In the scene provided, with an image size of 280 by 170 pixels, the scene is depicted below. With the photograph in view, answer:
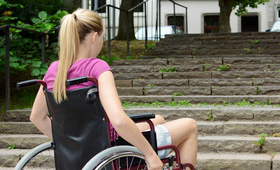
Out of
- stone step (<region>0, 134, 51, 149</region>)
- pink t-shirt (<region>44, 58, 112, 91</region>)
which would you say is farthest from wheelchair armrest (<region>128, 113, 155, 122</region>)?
stone step (<region>0, 134, 51, 149</region>)

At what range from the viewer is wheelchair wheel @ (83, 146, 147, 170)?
239 cm

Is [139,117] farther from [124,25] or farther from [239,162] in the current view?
[124,25]

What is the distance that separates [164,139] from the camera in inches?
114

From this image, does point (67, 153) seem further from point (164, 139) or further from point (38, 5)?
point (38, 5)

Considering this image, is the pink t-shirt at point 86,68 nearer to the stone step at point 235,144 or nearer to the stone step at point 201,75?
the stone step at point 235,144

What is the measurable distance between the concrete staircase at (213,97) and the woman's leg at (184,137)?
1.77m

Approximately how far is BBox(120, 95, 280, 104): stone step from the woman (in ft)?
14.1

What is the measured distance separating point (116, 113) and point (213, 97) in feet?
15.0

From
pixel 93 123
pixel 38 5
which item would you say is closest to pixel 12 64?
pixel 38 5

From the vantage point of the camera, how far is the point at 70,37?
2529mm

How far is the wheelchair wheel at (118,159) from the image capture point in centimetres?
239

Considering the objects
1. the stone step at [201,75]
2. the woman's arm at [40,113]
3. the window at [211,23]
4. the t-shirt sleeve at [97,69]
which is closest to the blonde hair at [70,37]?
the t-shirt sleeve at [97,69]

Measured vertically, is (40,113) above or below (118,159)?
above

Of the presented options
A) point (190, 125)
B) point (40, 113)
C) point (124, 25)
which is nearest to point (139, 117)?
point (190, 125)
